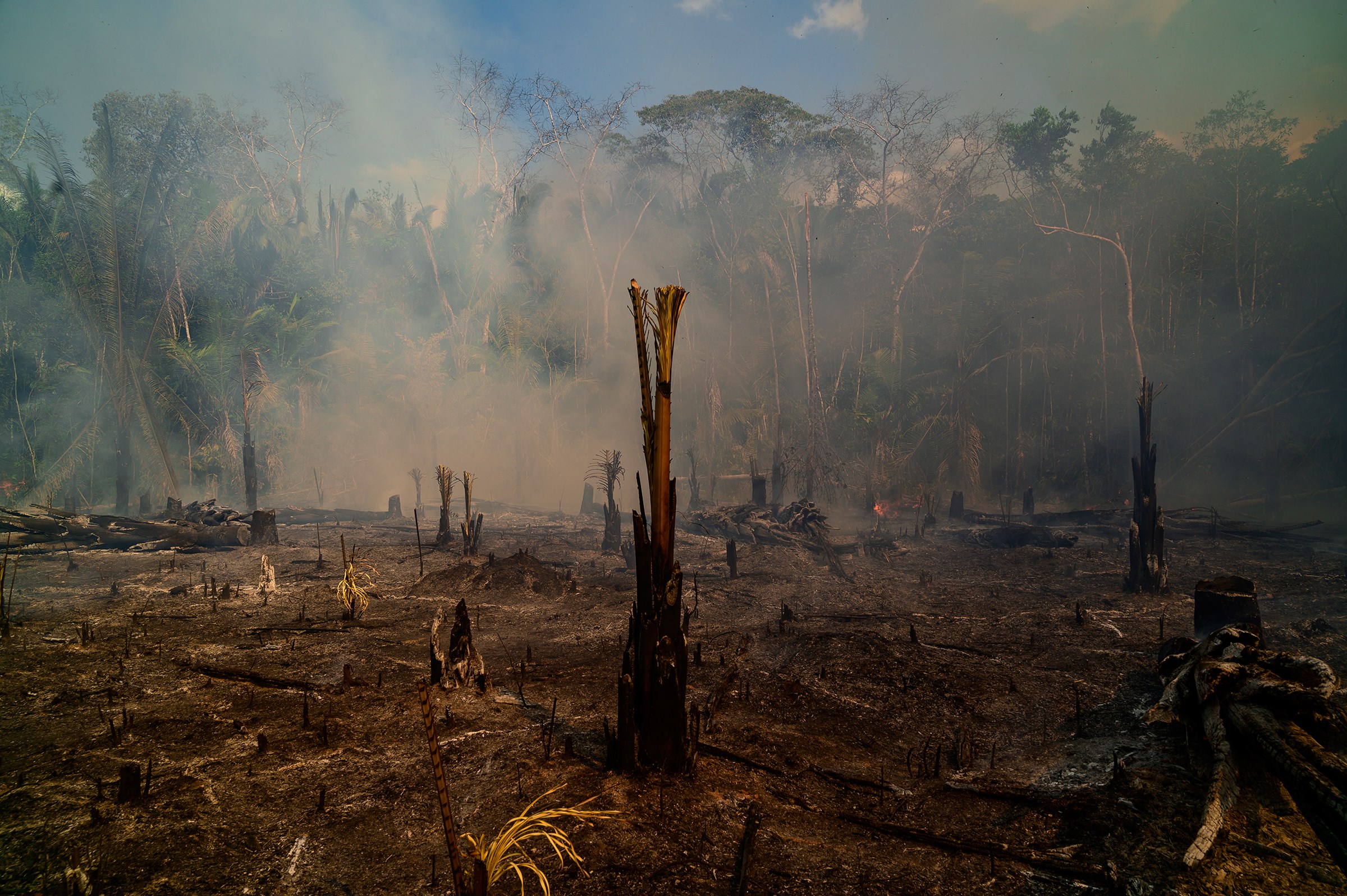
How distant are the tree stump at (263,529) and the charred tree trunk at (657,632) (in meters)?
16.4

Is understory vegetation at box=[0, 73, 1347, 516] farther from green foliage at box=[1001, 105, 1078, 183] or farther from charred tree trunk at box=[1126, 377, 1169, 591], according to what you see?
charred tree trunk at box=[1126, 377, 1169, 591]

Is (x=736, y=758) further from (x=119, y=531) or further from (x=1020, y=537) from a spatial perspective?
(x=119, y=531)

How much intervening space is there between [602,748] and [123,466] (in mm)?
25693

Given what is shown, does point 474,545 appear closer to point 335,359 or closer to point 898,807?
point 898,807

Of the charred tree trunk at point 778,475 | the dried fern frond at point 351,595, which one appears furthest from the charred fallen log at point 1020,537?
the dried fern frond at point 351,595

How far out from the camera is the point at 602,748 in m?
5.98

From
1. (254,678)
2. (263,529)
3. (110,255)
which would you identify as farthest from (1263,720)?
(110,255)

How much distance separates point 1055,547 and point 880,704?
40.7 ft

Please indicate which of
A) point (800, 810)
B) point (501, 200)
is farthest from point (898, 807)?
point (501, 200)

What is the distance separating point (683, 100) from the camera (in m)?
38.2

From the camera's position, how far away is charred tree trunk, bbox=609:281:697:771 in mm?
5125

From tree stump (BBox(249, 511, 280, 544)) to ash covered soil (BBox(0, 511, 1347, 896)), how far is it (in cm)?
558

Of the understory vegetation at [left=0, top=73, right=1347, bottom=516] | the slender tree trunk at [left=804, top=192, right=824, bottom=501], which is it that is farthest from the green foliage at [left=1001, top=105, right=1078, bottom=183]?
the slender tree trunk at [left=804, top=192, right=824, bottom=501]

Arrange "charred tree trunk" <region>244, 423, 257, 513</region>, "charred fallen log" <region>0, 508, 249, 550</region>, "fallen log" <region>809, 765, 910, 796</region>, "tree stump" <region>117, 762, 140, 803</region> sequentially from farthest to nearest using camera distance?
1. "charred tree trunk" <region>244, 423, 257, 513</region>
2. "charred fallen log" <region>0, 508, 249, 550</region>
3. "fallen log" <region>809, 765, 910, 796</region>
4. "tree stump" <region>117, 762, 140, 803</region>
